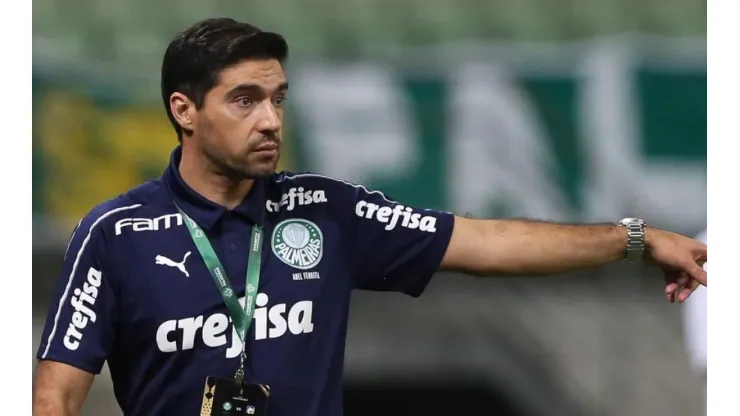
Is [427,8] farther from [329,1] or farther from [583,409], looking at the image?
[583,409]

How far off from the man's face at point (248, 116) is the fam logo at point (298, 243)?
120 mm

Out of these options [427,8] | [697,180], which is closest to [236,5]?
[427,8]

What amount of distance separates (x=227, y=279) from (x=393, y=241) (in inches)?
11.7

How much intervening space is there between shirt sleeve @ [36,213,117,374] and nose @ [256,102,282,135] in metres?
→ 0.31

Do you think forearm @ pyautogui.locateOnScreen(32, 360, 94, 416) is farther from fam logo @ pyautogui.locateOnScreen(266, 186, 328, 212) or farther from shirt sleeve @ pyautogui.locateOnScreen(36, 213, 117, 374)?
fam logo @ pyautogui.locateOnScreen(266, 186, 328, 212)

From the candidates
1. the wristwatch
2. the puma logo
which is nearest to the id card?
the puma logo

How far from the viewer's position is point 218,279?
1.57 metres

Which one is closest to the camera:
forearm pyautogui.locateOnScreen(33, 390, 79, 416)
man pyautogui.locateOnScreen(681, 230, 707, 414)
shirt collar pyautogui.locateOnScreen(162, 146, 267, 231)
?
forearm pyautogui.locateOnScreen(33, 390, 79, 416)

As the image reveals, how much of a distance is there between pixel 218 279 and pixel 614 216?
62.2 inches

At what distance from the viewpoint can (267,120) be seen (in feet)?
5.11

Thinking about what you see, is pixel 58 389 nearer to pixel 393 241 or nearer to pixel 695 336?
pixel 393 241

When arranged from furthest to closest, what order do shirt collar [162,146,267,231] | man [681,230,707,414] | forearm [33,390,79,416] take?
1. man [681,230,707,414]
2. shirt collar [162,146,267,231]
3. forearm [33,390,79,416]

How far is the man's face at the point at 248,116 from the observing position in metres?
1.56

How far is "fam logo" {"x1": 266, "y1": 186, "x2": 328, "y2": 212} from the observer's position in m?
1.67
